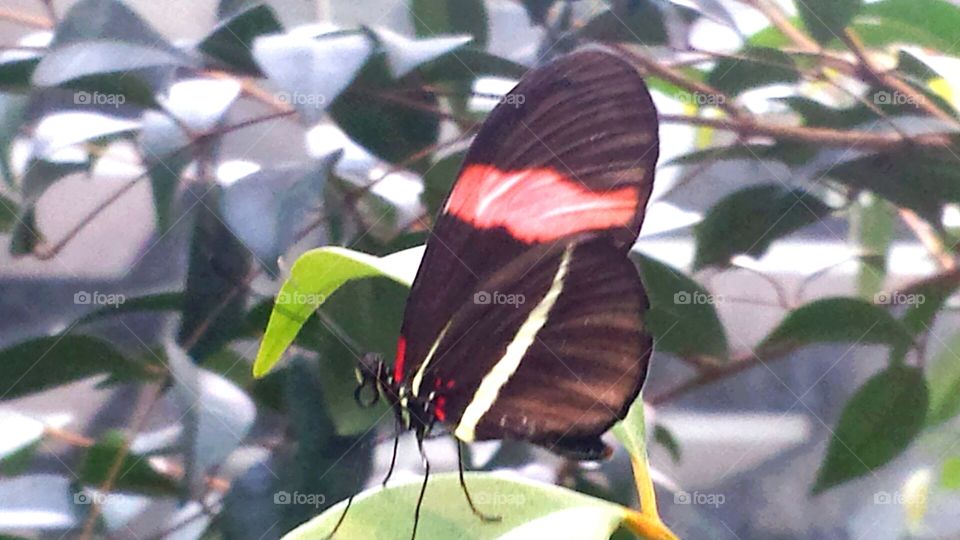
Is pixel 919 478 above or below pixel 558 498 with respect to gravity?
below

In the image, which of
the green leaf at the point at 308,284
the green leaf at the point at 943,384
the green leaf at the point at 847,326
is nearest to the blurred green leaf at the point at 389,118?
the green leaf at the point at 308,284

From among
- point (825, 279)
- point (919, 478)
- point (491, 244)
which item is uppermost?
point (491, 244)

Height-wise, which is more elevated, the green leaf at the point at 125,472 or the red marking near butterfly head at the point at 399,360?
the red marking near butterfly head at the point at 399,360

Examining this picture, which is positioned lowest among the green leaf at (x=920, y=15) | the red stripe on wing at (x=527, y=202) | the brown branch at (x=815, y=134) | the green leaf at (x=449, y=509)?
the green leaf at (x=449, y=509)

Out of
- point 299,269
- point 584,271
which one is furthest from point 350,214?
point 584,271

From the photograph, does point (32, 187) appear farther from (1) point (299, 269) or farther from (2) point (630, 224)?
(2) point (630, 224)

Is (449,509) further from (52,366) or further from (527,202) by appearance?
(52,366)

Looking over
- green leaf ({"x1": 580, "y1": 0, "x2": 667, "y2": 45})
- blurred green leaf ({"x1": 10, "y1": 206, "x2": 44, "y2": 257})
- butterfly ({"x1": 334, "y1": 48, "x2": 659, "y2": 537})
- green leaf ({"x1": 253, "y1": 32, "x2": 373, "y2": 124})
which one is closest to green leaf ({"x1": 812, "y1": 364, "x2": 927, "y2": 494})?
butterfly ({"x1": 334, "y1": 48, "x2": 659, "y2": 537})

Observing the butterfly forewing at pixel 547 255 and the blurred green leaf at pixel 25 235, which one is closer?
the butterfly forewing at pixel 547 255

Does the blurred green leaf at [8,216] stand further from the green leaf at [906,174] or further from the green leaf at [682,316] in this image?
the green leaf at [906,174]
